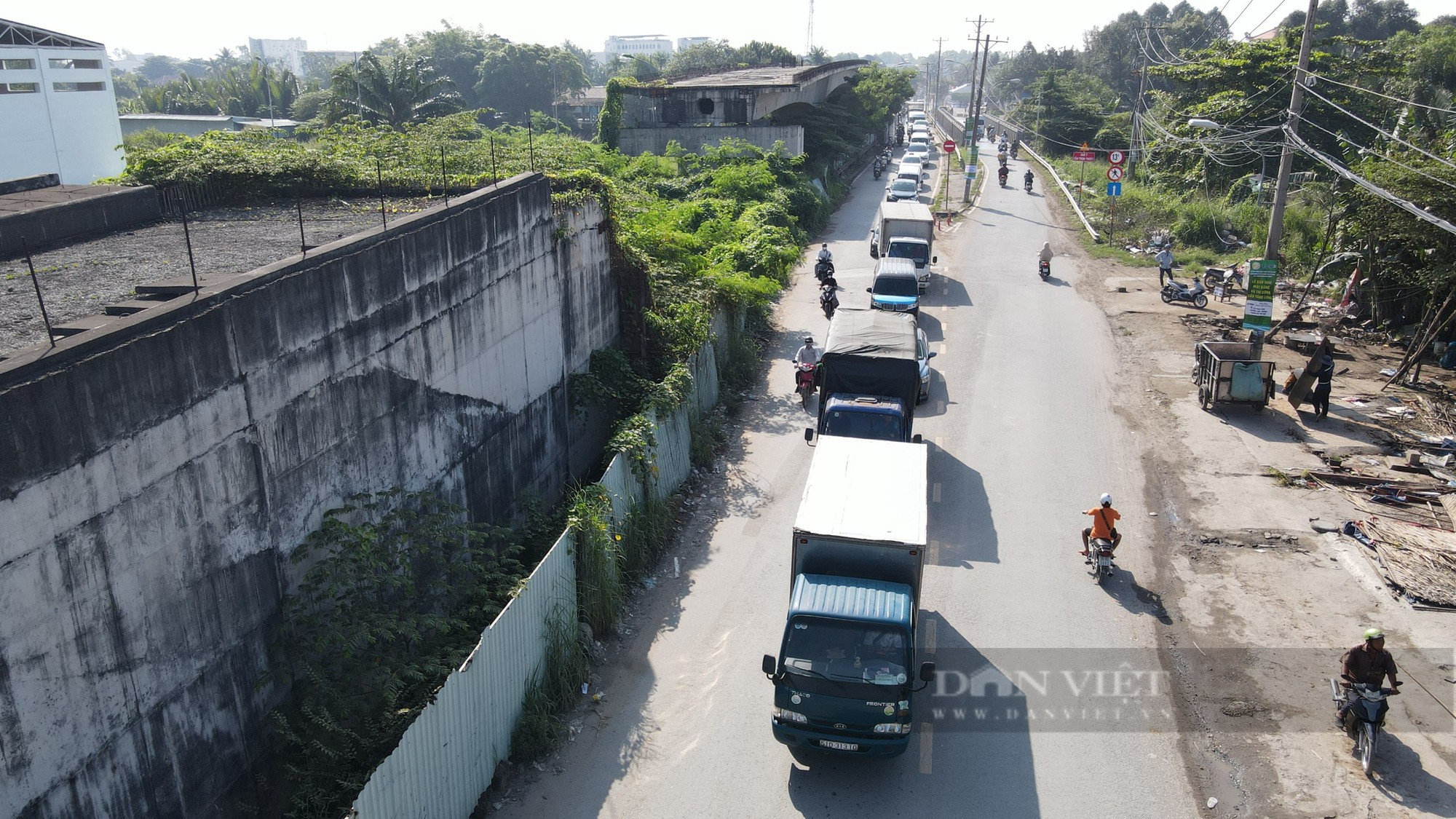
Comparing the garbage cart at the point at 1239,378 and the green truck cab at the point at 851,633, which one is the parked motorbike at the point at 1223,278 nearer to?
the garbage cart at the point at 1239,378

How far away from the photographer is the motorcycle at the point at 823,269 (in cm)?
2694

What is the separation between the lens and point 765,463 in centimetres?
1677

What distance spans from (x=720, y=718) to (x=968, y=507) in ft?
21.2

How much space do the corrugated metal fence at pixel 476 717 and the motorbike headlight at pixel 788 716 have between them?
2633 millimetres

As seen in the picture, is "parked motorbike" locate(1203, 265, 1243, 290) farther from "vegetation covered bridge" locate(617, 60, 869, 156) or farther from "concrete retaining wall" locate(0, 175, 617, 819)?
"concrete retaining wall" locate(0, 175, 617, 819)

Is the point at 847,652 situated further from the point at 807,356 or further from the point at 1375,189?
the point at 1375,189

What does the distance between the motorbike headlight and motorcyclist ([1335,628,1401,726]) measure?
550 centimetres

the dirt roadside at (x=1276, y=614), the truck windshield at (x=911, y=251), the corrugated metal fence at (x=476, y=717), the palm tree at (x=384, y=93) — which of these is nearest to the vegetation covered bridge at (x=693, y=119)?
the palm tree at (x=384, y=93)

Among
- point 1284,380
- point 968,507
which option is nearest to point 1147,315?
point 1284,380

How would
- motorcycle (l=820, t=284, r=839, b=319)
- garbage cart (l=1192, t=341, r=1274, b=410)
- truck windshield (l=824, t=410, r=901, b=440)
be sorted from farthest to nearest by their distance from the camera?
motorcycle (l=820, t=284, r=839, b=319) < garbage cart (l=1192, t=341, r=1274, b=410) < truck windshield (l=824, t=410, r=901, b=440)

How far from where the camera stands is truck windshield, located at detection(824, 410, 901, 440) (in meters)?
14.5

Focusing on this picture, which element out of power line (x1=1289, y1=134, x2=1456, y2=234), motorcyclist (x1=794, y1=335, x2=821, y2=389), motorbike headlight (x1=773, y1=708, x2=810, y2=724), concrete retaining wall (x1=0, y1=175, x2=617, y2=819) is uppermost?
power line (x1=1289, y1=134, x2=1456, y2=234)

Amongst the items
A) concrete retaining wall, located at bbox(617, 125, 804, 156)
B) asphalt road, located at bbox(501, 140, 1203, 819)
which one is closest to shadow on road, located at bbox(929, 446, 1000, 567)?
asphalt road, located at bbox(501, 140, 1203, 819)

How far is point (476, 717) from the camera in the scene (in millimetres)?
8719
